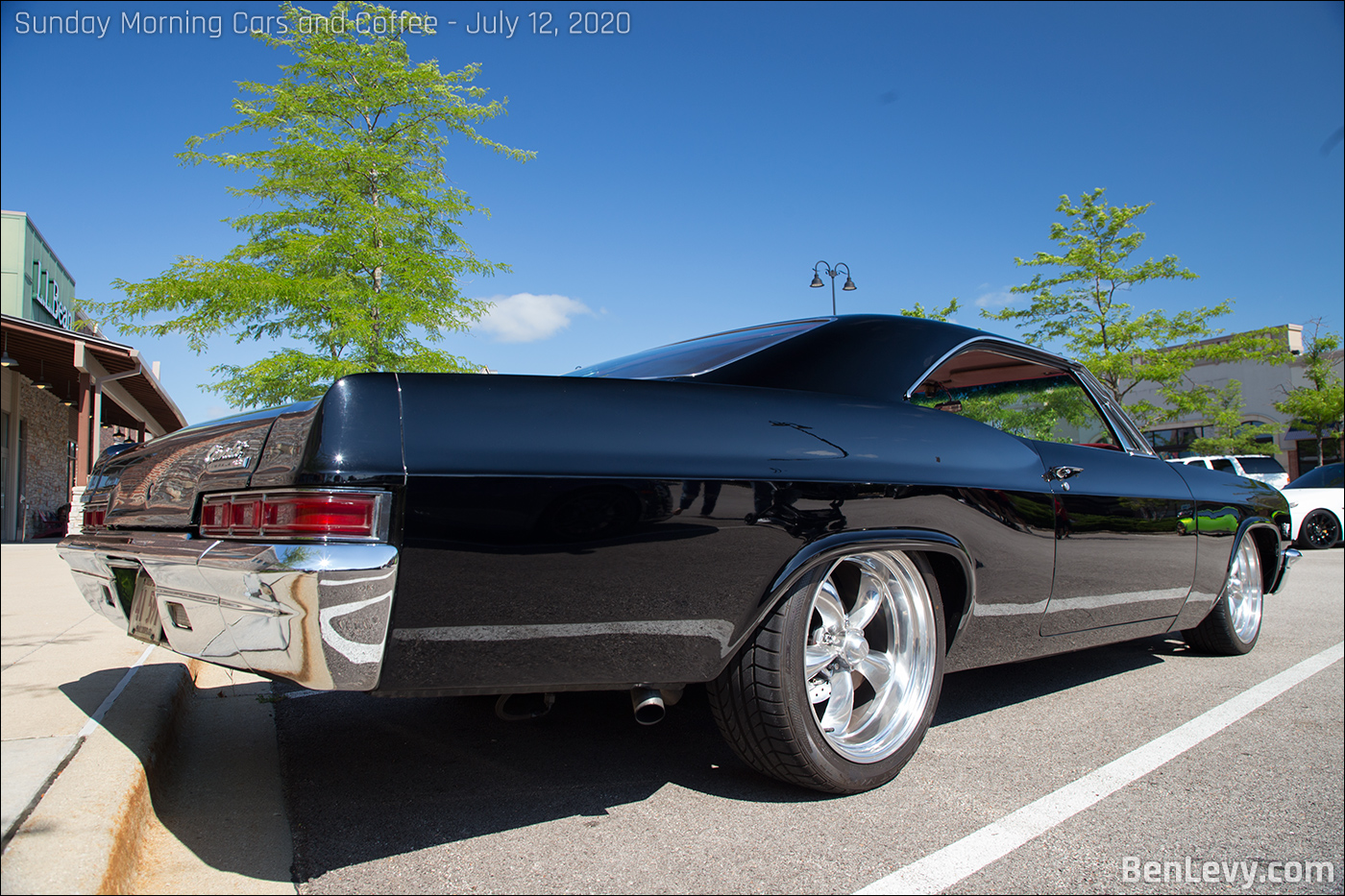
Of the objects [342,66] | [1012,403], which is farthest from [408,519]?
[342,66]

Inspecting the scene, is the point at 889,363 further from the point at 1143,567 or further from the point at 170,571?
the point at 170,571

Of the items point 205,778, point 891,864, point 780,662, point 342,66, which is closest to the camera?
point 891,864

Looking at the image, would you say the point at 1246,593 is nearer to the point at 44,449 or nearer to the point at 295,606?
the point at 295,606

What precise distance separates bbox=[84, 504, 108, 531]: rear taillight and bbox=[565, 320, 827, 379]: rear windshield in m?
1.39

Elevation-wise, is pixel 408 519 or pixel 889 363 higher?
pixel 889 363

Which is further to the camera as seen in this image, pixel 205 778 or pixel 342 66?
pixel 342 66

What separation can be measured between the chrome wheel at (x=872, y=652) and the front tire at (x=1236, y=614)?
7.25ft

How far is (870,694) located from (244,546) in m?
1.79

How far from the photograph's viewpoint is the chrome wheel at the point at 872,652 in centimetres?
Answer: 236

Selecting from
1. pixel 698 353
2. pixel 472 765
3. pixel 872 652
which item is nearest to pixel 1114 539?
pixel 872 652

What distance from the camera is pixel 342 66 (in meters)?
12.1

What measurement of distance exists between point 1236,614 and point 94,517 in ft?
16.2

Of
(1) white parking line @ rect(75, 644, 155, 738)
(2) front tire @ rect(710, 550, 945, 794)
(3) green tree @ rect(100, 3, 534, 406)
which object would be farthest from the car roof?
(3) green tree @ rect(100, 3, 534, 406)

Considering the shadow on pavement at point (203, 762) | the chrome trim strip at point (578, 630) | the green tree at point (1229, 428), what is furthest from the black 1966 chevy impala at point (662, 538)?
the green tree at point (1229, 428)
